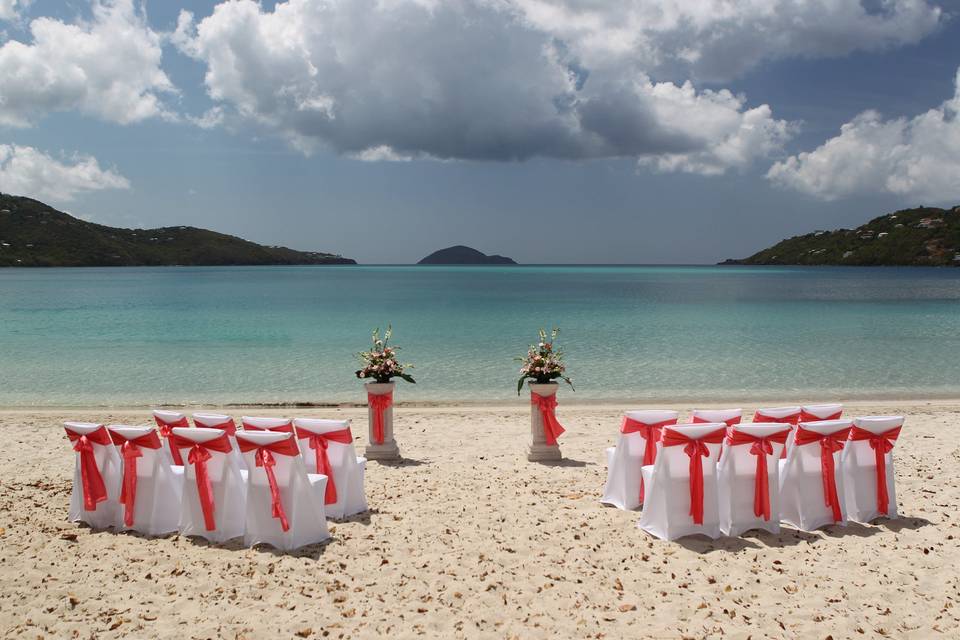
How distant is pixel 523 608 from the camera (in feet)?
17.2

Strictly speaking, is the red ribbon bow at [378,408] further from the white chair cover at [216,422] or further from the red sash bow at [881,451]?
the red sash bow at [881,451]

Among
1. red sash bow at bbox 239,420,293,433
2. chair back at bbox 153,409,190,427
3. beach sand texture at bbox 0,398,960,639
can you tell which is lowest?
beach sand texture at bbox 0,398,960,639

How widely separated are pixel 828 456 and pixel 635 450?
2008 millimetres

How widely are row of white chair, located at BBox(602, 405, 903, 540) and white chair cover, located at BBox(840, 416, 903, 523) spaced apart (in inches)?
0.4

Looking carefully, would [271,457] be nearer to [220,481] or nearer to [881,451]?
[220,481]

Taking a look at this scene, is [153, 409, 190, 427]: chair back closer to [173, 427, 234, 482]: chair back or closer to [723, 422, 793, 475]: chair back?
[173, 427, 234, 482]: chair back

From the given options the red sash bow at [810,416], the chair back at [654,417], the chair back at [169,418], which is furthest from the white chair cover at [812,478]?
the chair back at [169,418]

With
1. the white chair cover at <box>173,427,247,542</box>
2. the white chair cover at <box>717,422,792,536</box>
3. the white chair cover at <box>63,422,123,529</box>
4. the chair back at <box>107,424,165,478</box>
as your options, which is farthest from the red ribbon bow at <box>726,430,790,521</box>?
the white chair cover at <box>63,422,123,529</box>

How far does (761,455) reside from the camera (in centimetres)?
661

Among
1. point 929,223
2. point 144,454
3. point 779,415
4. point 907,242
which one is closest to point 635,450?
point 779,415

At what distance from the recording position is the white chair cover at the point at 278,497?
6.21 metres

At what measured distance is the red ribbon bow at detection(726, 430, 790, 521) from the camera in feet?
21.6

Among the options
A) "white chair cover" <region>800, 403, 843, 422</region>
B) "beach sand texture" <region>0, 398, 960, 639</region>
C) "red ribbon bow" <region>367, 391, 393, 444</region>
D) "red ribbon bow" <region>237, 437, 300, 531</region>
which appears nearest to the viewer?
"beach sand texture" <region>0, 398, 960, 639</region>

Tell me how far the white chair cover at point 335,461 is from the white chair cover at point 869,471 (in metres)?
5.38
